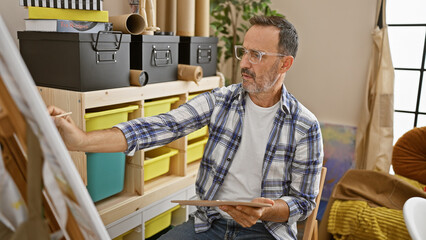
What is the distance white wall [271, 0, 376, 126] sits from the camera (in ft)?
9.43

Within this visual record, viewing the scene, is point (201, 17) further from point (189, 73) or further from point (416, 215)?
point (416, 215)

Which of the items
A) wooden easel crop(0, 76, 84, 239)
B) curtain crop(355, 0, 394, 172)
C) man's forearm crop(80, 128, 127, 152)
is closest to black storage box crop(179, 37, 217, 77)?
man's forearm crop(80, 128, 127, 152)

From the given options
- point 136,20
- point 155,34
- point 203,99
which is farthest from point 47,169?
point 155,34

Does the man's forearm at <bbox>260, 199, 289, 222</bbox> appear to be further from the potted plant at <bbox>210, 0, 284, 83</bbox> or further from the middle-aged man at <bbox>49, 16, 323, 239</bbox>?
the potted plant at <bbox>210, 0, 284, 83</bbox>

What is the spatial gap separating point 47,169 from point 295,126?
3.92 feet

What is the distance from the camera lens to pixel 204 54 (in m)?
2.42

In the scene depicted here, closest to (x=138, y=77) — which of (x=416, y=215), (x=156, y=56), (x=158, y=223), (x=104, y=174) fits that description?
(x=156, y=56)

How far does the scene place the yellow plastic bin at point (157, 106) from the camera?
6.69 ft

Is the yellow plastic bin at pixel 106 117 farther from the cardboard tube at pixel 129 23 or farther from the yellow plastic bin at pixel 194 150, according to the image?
the yellow plastic bin at pixel 194 150

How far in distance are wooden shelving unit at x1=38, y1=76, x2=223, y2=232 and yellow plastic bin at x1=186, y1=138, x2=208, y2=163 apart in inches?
2.1

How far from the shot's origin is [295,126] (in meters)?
1.59

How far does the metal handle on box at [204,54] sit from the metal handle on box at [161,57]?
0.89 feet

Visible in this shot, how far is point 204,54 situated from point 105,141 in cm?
125

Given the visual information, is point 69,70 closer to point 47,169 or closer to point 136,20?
point 136,20
